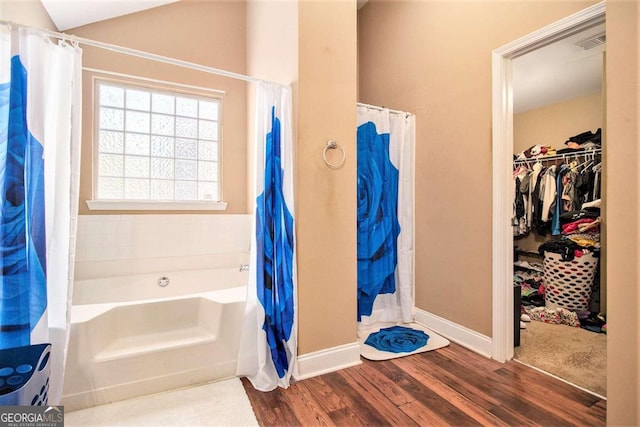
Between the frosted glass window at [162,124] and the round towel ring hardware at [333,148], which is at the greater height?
the frosted glass window at [162,124]

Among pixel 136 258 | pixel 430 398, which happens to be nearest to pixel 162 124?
→ pixel 136 258

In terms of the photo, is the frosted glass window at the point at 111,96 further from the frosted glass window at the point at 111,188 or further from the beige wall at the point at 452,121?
the beige wall at the point at 452,121

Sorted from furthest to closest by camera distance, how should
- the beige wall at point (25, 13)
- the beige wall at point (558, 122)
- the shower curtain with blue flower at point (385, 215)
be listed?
the beige wall at point (558, 122), the shower curtain with blue flower at point (385, 215), the beige wall at point (25, 13)

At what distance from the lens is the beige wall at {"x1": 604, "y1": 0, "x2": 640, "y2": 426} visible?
1.25m

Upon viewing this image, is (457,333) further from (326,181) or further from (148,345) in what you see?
(148,345)

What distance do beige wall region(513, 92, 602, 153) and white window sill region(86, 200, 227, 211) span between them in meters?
4.57

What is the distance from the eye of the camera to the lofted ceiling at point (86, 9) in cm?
235

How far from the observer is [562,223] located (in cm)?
377

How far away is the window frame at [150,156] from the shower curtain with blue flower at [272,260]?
1.28 metres

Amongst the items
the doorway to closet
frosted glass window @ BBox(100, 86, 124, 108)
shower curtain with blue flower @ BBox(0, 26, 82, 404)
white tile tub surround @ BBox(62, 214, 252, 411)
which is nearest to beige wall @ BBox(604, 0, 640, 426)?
the doorway to closet

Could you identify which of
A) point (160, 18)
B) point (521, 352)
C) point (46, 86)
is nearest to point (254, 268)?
point (46, 86)

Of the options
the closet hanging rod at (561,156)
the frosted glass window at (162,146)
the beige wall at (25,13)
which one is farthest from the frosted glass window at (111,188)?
the closet hanging rod at (561,156)

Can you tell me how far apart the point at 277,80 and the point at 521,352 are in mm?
2639

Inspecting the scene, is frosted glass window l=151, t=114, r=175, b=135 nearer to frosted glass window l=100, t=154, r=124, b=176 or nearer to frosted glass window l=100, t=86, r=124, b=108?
frosted glass window l=100, t=86, r=124, b=108
